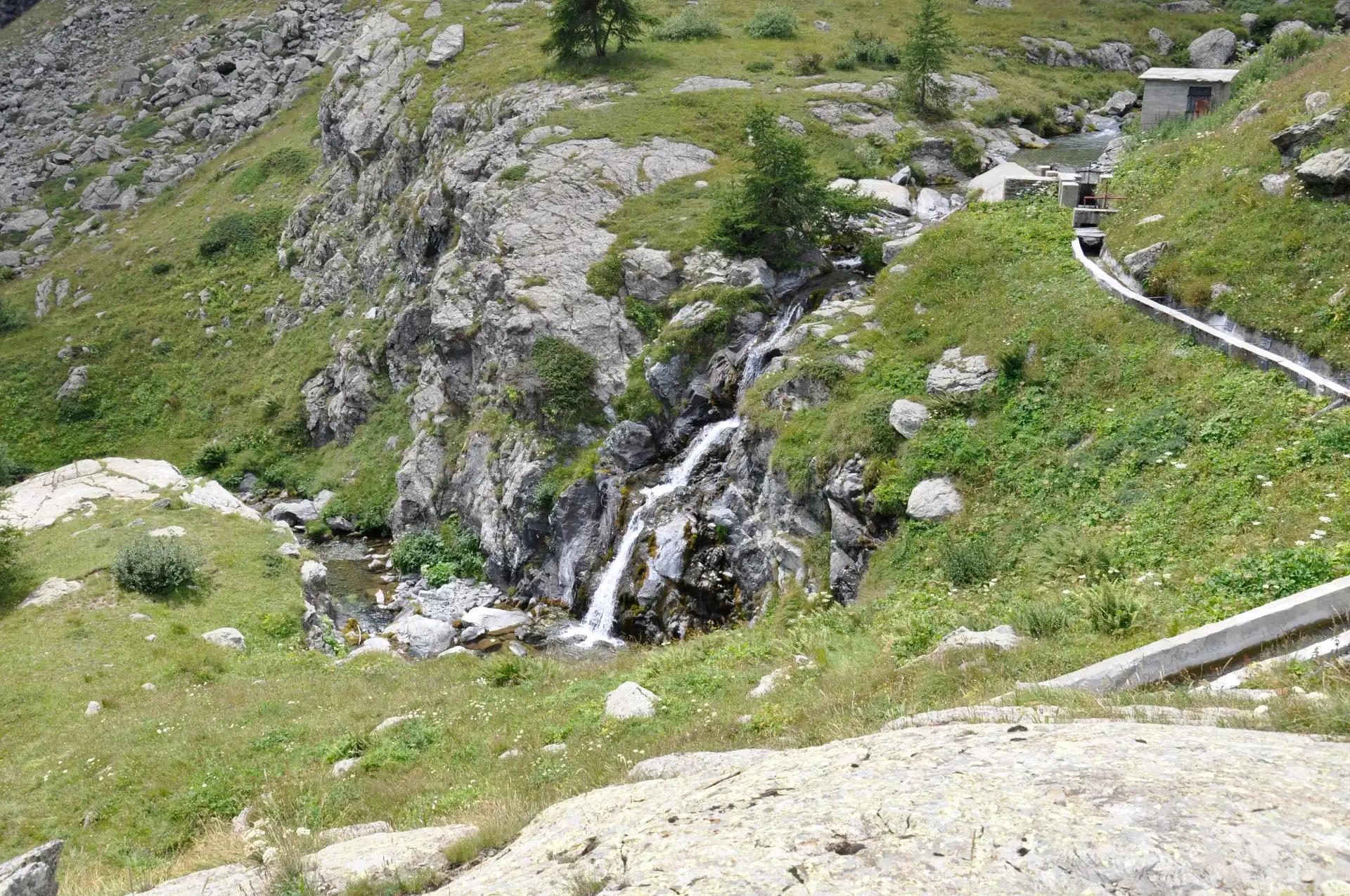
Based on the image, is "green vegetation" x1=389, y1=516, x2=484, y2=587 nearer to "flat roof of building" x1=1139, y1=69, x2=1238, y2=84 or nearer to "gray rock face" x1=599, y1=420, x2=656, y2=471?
"gray rock face" x1=599, y1=420, x2=656, y2=471

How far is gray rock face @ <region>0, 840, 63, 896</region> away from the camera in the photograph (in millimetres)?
7484

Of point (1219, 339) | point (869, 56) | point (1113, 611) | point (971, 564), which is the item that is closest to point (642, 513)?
point (971, 564)

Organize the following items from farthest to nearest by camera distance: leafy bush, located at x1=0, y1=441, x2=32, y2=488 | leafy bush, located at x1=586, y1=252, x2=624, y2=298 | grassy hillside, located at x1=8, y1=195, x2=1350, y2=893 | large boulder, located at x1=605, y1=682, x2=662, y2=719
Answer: leafy bush, located at x1=0, y1=441, x2=32, y2=488 < leafy bush, located at x1=586, y1=252, x2=624, y2=298 < large boulder, located at x1=605, y1=682, x2=662, y2=719 < grassy hillside, located at x1=8, y1=195, x2=1350, y2=893

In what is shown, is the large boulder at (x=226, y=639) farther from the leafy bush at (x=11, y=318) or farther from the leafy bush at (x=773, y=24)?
the leafy bush at (x=773, y=24)

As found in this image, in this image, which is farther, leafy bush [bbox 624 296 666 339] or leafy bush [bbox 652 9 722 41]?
leafy bush [bbox 652 9 722 41]

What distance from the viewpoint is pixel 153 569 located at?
2570 centimetres

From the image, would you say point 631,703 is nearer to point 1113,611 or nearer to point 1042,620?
point 1042,620

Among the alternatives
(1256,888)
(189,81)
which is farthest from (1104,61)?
(189,81)

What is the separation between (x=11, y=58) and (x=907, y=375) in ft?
405

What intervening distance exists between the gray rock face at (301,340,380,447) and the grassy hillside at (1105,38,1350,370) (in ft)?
124

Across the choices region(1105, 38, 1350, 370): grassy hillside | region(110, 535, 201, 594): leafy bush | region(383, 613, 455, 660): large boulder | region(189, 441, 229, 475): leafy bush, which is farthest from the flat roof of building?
region(189, 441, 229, 475): leafy bush

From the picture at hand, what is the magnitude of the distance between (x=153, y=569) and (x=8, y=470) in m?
25.3

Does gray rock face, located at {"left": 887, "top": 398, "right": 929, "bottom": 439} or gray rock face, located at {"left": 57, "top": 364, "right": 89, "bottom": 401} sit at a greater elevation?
gray rock face, located at {"left": 887, "top": 398, "right": 929, "bottom": 439}

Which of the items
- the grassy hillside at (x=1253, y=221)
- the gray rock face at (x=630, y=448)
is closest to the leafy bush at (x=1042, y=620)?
the grassy hillside at (x=1253, y=221)
